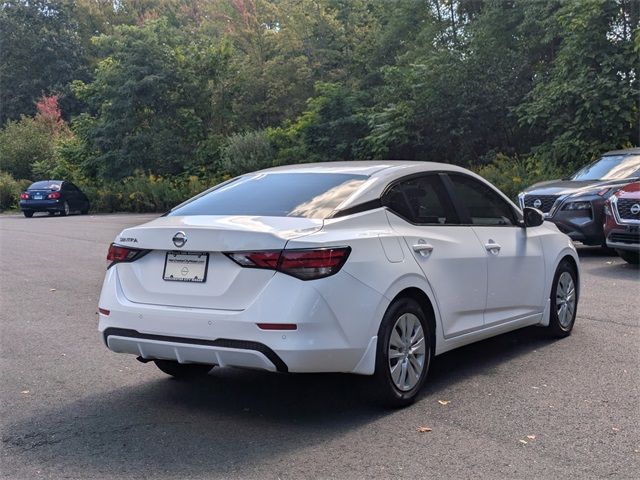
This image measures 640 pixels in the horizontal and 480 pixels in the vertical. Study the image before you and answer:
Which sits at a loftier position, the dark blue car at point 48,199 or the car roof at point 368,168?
the car roof at point 368,168

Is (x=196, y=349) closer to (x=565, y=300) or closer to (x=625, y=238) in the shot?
(x=565, y=300)

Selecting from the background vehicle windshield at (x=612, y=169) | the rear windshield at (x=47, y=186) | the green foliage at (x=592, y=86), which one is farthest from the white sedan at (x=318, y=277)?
the rear windshield at (x=47, y=186)

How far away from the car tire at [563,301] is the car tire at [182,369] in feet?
10.1

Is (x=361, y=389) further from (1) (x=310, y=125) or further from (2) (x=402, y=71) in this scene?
(1) (x=310, y=125)

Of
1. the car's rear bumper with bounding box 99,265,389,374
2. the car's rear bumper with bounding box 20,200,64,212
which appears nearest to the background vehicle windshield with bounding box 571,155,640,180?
the car's rear bumper with bounding box 99,265,389,374

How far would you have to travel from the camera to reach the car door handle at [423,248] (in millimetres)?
5594

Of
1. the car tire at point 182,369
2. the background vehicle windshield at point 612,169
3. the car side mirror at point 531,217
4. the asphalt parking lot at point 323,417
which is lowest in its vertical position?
the asphalt parking lot at point 323,417

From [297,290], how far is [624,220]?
7984 millimetres

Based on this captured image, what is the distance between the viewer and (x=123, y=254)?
5.51m

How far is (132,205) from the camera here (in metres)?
34.9

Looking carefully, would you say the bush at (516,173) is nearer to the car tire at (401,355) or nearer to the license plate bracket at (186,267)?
the car tire at (401,355)

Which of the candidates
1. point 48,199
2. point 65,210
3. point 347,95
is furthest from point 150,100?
point 347,95

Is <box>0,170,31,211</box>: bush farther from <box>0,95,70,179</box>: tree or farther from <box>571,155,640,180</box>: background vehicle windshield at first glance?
<box>571,155,640,180</box>: background vehicle windshield

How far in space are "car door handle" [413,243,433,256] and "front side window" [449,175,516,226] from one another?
853mm
